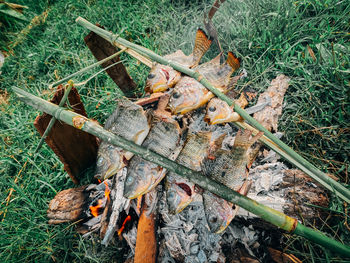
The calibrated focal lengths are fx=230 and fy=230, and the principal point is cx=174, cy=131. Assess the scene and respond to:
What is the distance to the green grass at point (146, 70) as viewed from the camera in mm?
2109

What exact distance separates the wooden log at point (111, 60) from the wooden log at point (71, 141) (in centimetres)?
58

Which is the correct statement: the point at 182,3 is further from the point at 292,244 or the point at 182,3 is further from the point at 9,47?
the point at 292,244

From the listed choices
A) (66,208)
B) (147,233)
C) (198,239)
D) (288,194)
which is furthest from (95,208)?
(288,194)

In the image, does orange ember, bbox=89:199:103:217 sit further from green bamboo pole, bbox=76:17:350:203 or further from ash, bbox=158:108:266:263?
green bamboo pole, bbox=76:17:350:203

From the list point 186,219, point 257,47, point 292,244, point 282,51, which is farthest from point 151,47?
point 292,244

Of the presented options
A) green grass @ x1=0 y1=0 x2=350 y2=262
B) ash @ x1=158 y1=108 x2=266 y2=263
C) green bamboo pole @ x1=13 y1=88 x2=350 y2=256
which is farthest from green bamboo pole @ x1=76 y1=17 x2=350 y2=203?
ash @ x1=158 y1=108 x2=266 y2=263

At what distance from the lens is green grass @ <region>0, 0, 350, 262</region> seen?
211cm

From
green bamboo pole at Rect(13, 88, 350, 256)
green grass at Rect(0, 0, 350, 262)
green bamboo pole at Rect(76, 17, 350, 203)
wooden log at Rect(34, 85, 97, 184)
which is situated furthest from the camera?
green grass at Rect(0, 0, 350, 262)

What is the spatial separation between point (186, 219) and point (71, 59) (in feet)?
9.14

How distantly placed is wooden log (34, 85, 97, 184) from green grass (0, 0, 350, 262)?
221 millimetres

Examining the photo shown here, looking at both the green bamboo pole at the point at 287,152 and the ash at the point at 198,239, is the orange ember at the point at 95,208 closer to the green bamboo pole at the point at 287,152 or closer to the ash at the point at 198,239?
the ash at the point at 198,239

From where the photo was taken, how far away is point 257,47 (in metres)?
2.75

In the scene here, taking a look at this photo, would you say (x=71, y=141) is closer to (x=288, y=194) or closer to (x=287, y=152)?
(x=287, y=152)

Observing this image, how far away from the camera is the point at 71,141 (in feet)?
6.59
